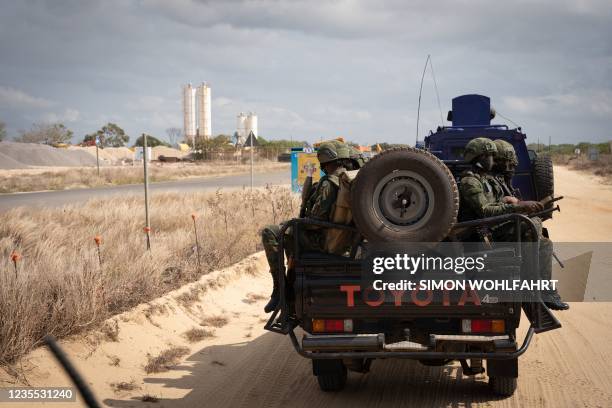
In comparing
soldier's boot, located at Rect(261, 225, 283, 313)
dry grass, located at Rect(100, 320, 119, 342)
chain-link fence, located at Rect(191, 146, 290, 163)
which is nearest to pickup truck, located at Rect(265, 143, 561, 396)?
soldier's boot, located at Rect(261, 225, 283, 313)

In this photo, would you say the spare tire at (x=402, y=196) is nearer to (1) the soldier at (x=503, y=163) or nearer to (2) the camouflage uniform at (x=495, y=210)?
(2) the camouflage uniform at (x=495, y=210)

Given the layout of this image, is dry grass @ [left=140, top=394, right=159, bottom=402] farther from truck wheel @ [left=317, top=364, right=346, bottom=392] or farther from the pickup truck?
the pickup truck

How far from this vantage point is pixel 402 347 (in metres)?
5.31

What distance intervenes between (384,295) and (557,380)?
223 centimetres

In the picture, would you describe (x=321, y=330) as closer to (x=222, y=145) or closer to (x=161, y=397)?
(x=161, y=397)

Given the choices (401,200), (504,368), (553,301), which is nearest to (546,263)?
(553,301)

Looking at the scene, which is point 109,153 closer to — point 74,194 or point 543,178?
point 74,194

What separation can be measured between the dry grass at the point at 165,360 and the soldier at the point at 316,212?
174 centimetres

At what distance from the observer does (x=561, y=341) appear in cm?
771

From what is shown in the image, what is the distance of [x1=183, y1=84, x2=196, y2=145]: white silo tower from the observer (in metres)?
138

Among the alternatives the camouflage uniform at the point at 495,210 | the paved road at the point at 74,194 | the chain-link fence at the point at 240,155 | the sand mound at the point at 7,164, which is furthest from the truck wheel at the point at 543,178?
the chain-link fence at the point at 240,155

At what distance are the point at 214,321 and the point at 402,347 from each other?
14.0 feet

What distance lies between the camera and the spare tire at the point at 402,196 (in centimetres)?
518

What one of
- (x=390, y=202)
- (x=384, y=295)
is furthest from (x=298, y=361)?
(x=390, y=202)
